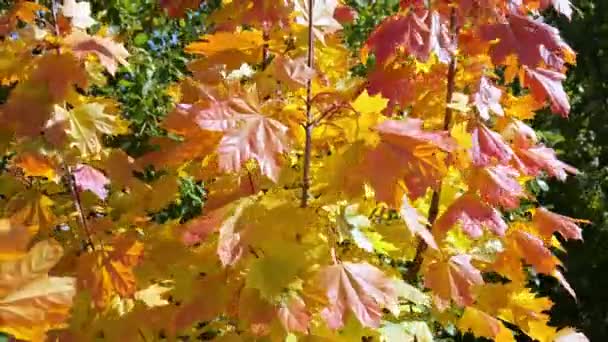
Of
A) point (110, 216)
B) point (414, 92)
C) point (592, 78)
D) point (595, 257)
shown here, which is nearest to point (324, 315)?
point (414, 92)

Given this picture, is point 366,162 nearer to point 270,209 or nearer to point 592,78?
point 270,209

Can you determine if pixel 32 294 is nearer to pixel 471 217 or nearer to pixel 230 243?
pixel 230 243

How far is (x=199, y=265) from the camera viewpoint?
67.4 inches

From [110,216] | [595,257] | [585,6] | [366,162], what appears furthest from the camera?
[585,6]

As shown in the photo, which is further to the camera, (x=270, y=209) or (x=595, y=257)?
(x=595, y=257)

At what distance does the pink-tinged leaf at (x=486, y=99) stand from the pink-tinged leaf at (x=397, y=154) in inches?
11.6

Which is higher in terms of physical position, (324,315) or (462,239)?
(324,315)

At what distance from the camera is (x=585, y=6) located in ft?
14.3

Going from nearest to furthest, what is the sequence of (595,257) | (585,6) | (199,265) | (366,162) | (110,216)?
(366,162) < (199,265) < (110,216) < (595,257) < (585,6)

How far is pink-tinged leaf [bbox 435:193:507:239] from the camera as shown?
183 centimetres

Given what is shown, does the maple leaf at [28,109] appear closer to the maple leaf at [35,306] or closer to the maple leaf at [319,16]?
the maple leaf at [319,16]

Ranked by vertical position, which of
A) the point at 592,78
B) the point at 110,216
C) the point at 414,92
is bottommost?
the point at 592,78

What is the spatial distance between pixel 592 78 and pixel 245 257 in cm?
323

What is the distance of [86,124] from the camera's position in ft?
5.45
